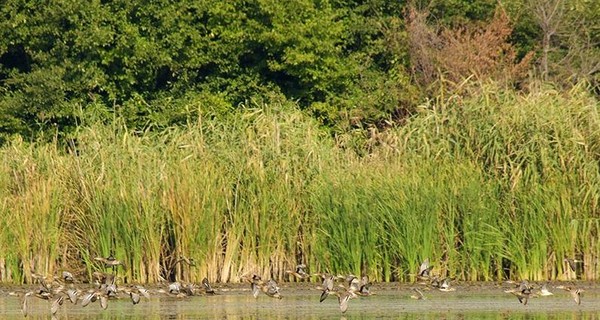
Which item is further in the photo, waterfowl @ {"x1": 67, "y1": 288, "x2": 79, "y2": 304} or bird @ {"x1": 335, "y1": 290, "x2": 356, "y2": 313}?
waterfowl @ {"x1": 67, "y1": 288, "x2": 79, "y2": 304}

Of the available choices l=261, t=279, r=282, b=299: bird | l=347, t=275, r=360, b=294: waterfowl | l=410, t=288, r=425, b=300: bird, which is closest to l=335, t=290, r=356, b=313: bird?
l=347, t=275, r=360, b=294: waterfowl

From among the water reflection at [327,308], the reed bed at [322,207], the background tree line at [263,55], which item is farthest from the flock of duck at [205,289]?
the background tree line at [263,55]

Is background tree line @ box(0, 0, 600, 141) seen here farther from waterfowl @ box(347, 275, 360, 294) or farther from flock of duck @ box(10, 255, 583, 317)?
waterfowl @ box(347, 275, 360, 294)

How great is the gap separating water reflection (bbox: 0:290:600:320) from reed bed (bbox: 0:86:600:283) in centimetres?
102

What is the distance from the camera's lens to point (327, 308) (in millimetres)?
17000

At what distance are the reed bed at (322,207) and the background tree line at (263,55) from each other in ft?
28.6

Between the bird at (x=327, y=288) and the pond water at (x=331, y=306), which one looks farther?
the bird at (x=327, y=288)

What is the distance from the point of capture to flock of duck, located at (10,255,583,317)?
55.4 ft

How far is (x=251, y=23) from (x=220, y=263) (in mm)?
A: 12006

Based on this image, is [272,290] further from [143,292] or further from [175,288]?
[143,292]

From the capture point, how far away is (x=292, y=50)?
30750 millimetres

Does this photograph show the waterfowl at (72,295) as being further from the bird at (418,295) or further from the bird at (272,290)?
the bird at (418,295)

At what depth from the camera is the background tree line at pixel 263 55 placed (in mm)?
29875

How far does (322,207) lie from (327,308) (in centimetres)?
295
